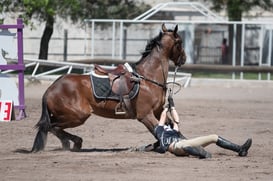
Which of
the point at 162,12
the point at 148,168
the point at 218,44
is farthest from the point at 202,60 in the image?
the point at 148,168

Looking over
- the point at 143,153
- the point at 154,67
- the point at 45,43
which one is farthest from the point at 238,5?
the point at 143,153

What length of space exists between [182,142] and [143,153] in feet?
2.95

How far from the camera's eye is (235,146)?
1184cm

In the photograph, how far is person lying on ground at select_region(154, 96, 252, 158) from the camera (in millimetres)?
11547

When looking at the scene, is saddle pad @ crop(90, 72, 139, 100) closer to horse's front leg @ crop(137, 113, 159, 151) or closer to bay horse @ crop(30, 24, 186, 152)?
bay horse @ crop(30, 24, 186, 152)

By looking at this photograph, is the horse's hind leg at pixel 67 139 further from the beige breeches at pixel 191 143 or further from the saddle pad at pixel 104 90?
the beige breeches at pixel 191 143

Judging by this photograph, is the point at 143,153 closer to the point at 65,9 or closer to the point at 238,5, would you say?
the point at 65,9

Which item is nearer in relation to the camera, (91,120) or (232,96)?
(91,120)

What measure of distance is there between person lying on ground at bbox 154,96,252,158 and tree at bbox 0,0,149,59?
1962 cm

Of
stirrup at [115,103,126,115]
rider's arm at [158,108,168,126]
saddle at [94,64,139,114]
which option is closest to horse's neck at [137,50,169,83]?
saddle at [94,64,139,114]

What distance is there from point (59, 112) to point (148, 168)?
2.66 metres

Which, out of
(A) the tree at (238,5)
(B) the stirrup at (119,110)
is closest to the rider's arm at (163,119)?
(B) the stirrup at (119,110)

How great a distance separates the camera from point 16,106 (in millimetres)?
17875

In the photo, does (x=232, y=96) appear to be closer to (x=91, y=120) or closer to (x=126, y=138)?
(x=91, y=120)
